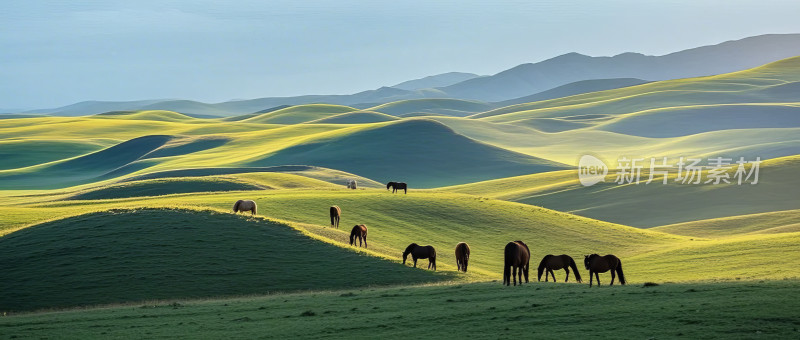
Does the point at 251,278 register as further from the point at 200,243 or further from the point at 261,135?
the point at 261,135

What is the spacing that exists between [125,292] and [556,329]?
20238 mm

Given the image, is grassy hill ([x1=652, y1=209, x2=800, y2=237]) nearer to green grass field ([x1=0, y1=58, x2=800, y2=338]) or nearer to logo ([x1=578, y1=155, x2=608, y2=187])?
green grass field ([x1=0, y1=58, x2=800, y2=338])

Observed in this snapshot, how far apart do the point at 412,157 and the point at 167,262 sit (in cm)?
11965

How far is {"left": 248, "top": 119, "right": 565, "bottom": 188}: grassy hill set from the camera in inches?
5689

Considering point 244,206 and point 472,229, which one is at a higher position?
point 244,206

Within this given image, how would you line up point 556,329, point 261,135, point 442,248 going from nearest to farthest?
point 556,329 → point 442,248 → point 261,135

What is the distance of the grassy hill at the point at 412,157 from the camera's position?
144500mm

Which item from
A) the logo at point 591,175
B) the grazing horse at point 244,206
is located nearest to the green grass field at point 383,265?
the grazing horse at point 244,206

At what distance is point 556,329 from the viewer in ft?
60.8

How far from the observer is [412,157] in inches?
6053

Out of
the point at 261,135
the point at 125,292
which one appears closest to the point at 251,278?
the point at 125,292

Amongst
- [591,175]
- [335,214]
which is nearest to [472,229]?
[335,214]

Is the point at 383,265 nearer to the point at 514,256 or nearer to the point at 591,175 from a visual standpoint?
the point at 514,256

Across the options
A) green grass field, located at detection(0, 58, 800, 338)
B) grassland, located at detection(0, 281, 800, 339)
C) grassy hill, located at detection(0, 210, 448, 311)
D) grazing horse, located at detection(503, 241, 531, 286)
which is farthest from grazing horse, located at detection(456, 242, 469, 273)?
grazing horse, located at detection(503, 241, 531, 286)
